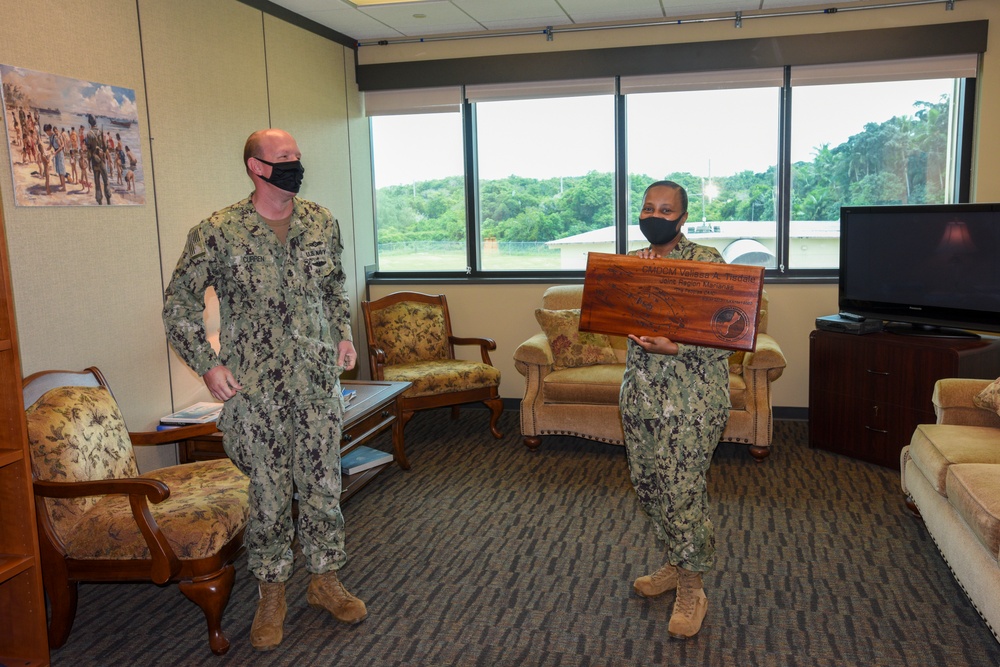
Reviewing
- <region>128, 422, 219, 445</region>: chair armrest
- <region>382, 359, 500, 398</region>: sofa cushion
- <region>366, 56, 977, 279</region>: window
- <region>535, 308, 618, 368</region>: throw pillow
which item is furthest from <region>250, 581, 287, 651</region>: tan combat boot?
<region>366, 56, 977, 279</region>: window

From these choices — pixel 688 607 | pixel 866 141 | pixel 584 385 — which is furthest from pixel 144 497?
pixel 866 141

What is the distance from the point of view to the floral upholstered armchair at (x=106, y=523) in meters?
2.50

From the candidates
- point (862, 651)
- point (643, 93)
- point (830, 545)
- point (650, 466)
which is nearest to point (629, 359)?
point (650, 466)

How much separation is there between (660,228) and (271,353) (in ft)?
4.14

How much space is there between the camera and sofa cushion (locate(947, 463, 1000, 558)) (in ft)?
7.88

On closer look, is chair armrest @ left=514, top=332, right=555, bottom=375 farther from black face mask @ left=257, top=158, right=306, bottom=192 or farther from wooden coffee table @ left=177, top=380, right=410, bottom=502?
black face mask @ left=257, top=158, right=306, bottom=192

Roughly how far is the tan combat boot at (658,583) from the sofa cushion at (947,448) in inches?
40.4

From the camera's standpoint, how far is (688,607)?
103 inches

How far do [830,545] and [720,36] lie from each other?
3284 mm

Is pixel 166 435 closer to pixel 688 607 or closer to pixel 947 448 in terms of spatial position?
pixel 688 607

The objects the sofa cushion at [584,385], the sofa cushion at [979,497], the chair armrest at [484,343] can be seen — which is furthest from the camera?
the chair armrest at [484,343]

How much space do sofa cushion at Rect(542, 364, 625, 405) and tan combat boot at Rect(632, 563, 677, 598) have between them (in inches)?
64.5

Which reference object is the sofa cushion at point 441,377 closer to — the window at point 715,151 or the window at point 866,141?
the window at point 715,151

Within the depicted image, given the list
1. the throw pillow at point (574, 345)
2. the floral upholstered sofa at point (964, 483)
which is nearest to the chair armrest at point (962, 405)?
the floral upholstered sofa at point (964, 483)
